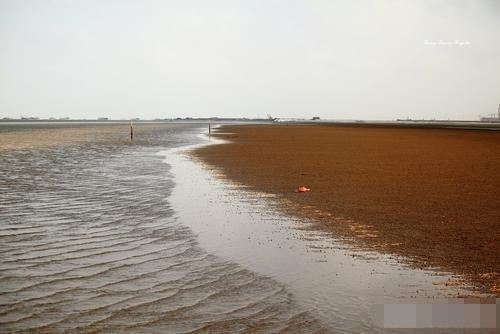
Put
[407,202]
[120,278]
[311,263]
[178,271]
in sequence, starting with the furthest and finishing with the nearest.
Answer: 1. [407,202]
2. [311,263]
3. [178,271]
4. [120,278]

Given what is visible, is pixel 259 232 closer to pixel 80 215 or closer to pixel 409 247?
pixel 409 247

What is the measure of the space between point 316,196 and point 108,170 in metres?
11.0

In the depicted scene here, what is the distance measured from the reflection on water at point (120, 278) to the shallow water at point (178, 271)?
2 centimetres

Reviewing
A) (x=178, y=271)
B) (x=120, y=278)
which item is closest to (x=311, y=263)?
(x=178, y=271)

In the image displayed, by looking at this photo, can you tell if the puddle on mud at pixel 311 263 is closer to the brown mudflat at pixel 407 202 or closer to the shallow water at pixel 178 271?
the shallow water at pixel 178 271

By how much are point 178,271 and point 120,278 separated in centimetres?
90

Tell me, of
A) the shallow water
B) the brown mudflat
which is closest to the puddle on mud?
the shallow water

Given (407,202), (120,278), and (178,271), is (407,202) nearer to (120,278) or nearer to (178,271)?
(178,271)

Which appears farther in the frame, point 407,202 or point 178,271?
point 407,202

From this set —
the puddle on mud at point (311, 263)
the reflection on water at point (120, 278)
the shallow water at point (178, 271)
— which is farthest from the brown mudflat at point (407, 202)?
the reflection on water at point (120, 278)

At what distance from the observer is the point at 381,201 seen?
41.9 feet

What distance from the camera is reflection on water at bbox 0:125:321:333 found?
4910mm

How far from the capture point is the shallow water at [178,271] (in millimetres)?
5008

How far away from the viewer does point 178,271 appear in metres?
6.75
